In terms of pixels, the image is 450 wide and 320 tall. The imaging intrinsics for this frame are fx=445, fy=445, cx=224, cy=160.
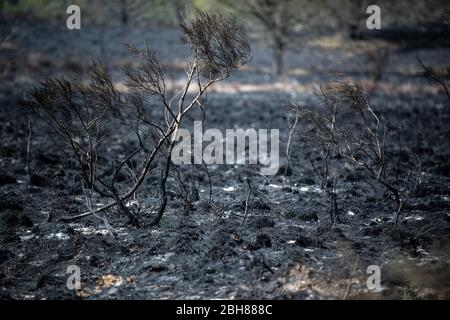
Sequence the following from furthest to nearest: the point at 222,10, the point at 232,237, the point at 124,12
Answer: the point at 124,12 < the point at 222,10 < the point at 232,237

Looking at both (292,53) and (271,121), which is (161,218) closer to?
(271,121)

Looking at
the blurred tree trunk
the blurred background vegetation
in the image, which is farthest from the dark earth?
the blurred tree trunk

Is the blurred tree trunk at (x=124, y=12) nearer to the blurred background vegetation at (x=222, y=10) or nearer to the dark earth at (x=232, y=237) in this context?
the blurred background vegetation at (x=222, y=10)

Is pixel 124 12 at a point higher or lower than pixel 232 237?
higher

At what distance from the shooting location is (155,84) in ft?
23.9

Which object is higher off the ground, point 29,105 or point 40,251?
point 29,105

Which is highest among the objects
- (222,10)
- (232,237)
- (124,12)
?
(124,12)

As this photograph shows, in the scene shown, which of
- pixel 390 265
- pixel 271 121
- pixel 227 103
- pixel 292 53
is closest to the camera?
pixel 390 265

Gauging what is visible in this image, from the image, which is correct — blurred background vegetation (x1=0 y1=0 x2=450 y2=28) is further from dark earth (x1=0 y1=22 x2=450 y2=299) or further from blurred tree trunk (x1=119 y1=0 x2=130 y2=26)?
dark earth (x1=0 y1=22 x2=450 y2=299)

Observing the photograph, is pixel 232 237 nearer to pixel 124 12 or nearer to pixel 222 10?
pixel 222 10

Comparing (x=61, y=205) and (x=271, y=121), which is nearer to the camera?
(x=61, y=205)

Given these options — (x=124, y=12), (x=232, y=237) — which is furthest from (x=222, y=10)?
(x=232, y=237)
